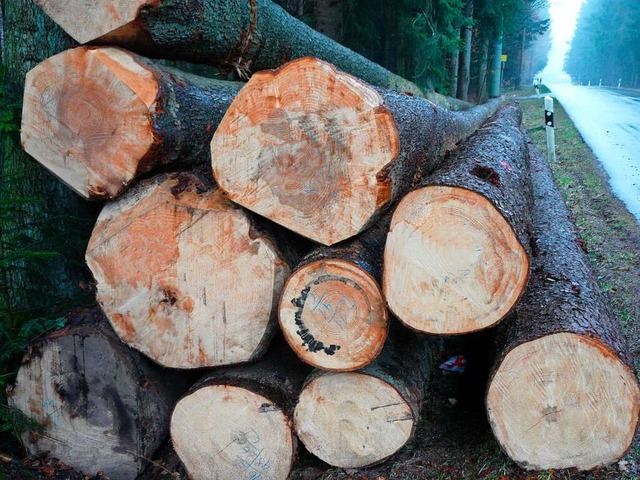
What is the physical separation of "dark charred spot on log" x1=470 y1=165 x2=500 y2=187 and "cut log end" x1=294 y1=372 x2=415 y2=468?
1152mm

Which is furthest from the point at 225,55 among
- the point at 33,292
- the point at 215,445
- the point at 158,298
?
the point at 215,445

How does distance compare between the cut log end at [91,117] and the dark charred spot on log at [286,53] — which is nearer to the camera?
the cut log end at [91,117]

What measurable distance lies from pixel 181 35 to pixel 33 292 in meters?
1.84

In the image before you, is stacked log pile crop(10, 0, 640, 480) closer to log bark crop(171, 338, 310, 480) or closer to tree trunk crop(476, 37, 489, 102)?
log bark crop(171, 338, 310, 480)

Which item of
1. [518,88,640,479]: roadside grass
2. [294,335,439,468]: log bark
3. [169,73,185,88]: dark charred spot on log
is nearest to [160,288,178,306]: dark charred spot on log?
[294,335,439,468]: log bark

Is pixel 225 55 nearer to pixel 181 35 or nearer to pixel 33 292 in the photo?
pixel 181 35

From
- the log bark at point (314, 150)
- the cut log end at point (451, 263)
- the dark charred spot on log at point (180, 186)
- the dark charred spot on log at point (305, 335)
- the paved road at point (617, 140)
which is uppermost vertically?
the log bark at point (314, 150)

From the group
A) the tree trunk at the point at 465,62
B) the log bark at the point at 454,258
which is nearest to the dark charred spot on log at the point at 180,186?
the log bark at the point at 454,258

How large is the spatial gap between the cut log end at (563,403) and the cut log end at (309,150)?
1.02 metres

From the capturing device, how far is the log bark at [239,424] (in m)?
2.81

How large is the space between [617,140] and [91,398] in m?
13.9

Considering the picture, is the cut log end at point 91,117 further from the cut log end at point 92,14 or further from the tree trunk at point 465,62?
the tree trunk at point 465,62

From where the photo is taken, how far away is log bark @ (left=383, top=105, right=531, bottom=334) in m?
2.31

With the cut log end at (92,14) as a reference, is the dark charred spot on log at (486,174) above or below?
below
